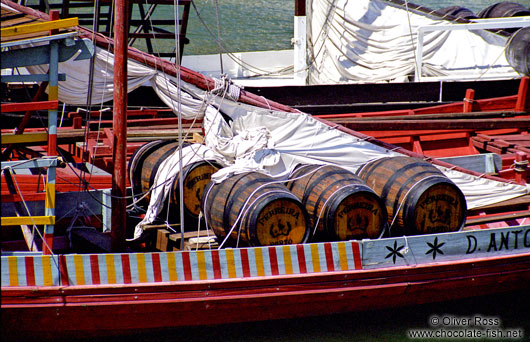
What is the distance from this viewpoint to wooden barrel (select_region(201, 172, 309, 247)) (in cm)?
777

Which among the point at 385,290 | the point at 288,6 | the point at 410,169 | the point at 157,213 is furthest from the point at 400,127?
the point at 288,6

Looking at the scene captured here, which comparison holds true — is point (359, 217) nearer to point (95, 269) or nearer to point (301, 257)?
point (301, 257)

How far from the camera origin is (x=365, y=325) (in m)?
8.85

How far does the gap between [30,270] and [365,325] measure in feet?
13.1

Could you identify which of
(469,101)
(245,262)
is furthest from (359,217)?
(469,101)

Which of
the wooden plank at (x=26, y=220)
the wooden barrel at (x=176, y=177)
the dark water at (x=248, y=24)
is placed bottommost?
the wooden plank at (x=26, y=220)

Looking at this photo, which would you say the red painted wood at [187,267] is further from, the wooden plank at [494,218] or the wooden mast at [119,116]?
the wooden plank at [494,218]

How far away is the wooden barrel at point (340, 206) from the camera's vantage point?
8.04 metres

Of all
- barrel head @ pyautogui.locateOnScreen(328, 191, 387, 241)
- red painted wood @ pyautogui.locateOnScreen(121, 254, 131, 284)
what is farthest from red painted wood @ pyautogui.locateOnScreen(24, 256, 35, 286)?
barrel head @ pyautogui.locateOnScreen(328, 191, 387, 241)

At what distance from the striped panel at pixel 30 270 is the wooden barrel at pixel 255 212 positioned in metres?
1.82

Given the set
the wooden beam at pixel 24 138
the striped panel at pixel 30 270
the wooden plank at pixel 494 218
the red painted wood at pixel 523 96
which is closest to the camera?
the wooden beam at pixel 24 138

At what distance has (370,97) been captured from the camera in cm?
1377

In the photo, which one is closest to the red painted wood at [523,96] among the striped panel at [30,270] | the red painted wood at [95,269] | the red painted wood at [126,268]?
the red painted wood at [126,268]

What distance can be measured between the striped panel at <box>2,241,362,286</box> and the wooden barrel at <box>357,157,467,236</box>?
0.75m
